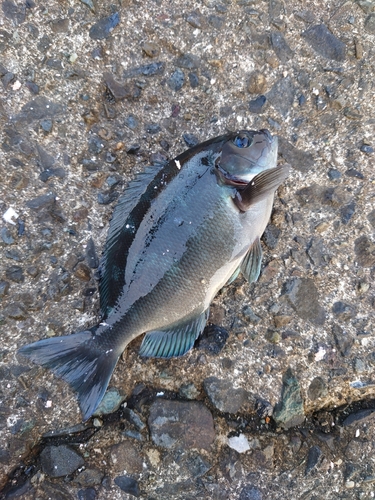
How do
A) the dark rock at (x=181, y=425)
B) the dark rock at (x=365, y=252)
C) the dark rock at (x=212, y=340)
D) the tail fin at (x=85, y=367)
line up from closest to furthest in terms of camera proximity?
1. the tail fin at (x=85, y=367)
2. the dark rock at (x=181, y=425)
3. the dark rock at (x=212, y=340)
4. the dark rock at (x=365, y=252)

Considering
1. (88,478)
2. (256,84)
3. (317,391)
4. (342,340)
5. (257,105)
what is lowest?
(317,391)

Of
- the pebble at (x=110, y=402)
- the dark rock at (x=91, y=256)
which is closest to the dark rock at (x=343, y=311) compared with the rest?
the pebble at (x=110, y=402)

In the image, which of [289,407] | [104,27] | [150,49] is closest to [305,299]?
[289,407]

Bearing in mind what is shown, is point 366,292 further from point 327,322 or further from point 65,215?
point 65,215

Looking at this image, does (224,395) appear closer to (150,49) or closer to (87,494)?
(87,494)

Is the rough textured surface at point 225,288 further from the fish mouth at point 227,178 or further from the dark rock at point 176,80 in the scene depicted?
the fish mouth at point 227,178

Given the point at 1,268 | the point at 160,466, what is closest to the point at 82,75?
the point at 1,268
